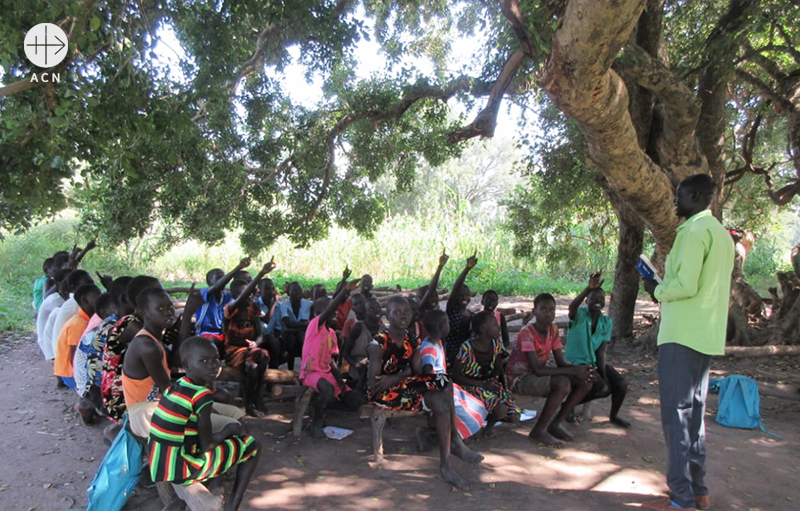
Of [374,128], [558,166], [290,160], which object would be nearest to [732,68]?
[558,166]

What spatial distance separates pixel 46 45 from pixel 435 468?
3945 millimetres

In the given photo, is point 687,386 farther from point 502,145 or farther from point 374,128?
point 502,145

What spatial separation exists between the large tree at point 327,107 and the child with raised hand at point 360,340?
191 centimetres

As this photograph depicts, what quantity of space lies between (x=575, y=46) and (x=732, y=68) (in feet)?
14.1

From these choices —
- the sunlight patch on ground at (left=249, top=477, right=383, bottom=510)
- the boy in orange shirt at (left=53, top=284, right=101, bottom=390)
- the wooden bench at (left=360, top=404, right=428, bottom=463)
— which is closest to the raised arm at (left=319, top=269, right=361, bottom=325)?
the wooden bench at (left=360, top=404, right=428, bottom=463)

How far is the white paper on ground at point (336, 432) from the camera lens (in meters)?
4.72

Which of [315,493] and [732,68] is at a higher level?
[732,68]

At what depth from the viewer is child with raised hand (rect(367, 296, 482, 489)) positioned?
397 centimetres

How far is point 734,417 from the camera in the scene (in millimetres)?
4941

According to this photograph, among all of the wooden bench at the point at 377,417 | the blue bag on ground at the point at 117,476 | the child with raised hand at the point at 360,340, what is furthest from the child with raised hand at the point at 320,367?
the blue bag on ground at the point at 117,476

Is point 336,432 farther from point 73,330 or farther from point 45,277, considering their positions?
point 45,277

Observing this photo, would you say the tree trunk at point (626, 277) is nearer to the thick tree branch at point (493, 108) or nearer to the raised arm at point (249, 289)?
the thick tree branch at point (493, 108)

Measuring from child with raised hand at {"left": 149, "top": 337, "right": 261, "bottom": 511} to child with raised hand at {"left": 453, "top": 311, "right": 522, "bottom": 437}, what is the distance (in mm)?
2075

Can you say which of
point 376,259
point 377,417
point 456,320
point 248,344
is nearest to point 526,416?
point 456,320
